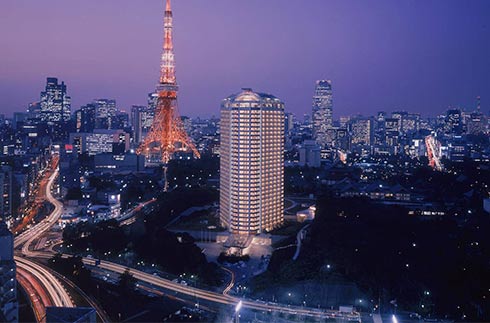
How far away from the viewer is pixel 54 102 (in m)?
27.1

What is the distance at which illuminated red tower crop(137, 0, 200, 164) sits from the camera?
45.4 feet

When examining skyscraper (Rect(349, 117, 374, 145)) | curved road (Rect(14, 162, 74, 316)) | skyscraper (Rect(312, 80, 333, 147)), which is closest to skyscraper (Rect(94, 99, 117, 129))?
skyscraper (Rect(312, 80, 333, 147))

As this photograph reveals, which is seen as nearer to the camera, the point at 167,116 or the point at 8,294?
the point at 8,294

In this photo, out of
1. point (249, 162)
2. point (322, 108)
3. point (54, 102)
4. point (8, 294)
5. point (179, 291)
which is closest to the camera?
point (8, 294)

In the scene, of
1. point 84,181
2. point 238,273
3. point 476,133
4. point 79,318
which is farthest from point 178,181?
point 476,133

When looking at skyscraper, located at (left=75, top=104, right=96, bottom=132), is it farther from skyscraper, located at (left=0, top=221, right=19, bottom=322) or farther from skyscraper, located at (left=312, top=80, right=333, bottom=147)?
skyscraper, located at (left=0, top=221, right=19, bottom=322)

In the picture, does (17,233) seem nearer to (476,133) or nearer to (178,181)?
(178,181)

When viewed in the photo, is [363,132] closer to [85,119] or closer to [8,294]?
[85,119]

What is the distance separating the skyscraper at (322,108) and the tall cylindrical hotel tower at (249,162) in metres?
21.4

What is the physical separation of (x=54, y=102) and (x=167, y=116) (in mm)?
13643

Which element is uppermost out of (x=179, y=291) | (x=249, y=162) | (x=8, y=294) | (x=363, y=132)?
(x=363, y=132)

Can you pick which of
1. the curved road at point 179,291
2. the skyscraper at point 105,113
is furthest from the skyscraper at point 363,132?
the curved road at point 179,291

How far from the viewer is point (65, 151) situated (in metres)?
18.2

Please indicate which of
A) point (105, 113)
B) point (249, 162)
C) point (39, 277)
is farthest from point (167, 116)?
point (105, 113)
